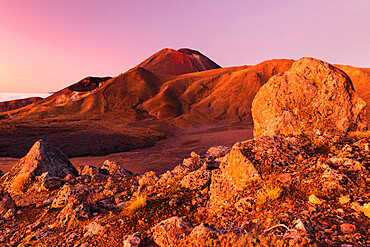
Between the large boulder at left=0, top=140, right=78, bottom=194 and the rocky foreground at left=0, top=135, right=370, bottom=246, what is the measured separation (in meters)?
2.29

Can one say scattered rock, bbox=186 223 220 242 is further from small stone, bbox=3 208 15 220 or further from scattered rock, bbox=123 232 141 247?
small stone, bbox=3 208 15 220

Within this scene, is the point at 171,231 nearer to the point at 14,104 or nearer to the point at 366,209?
the point at 366,209

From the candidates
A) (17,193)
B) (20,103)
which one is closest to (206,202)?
(17,193)

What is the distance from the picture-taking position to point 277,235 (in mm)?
2090

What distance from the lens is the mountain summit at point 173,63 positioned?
104312 mm

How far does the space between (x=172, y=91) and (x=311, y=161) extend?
5652 cm

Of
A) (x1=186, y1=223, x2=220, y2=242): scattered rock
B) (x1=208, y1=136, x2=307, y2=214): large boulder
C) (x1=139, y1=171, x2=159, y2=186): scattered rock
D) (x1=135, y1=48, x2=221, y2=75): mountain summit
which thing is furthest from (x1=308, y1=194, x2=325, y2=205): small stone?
(x1=135, y1=48, x2=221, y2=75): mountain summit

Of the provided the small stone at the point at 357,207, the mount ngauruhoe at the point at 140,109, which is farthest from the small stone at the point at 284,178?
the mount ngauruhoe at the point at 140,109

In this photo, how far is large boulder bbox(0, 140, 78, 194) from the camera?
6.85 m

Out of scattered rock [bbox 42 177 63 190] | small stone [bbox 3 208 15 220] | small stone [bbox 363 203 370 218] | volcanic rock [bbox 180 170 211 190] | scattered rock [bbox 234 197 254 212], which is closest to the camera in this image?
small stone [bbox 363 203 370 218]

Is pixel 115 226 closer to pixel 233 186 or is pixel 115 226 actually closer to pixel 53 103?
pixel 233 186

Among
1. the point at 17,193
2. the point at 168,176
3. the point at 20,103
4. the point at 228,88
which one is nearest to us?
the point at 168,176

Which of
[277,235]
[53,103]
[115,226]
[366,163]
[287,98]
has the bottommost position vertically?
[115,226]

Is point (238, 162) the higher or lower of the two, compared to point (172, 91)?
lower
